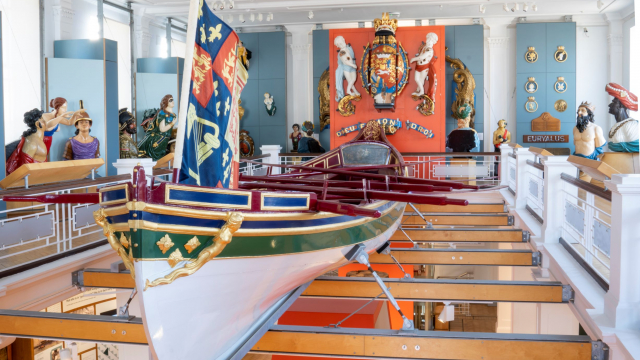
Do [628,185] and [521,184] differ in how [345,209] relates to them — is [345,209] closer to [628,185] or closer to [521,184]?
[628,185]

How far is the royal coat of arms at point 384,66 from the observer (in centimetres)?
902

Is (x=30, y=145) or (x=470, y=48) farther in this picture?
(x=470, y=48)

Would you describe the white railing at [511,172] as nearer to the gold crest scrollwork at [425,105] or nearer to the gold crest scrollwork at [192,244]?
the gold crest scrollwork at [425,105]

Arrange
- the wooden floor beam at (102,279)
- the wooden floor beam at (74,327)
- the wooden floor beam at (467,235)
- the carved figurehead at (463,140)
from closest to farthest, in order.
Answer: the wooden floor beam at (74,327) < the wooden floor beam at (102,279) < the wooden floor beam at (467,235) < the carved figurehead at (463,140)

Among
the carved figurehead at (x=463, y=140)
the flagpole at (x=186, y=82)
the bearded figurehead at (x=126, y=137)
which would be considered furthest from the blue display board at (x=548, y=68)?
the flagpole at (x=186, y=82)

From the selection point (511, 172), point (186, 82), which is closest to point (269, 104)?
point (511, 172)

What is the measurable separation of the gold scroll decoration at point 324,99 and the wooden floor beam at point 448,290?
31.2 feet

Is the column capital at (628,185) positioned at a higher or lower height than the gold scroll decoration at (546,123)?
lower

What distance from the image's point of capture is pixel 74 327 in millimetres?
3105

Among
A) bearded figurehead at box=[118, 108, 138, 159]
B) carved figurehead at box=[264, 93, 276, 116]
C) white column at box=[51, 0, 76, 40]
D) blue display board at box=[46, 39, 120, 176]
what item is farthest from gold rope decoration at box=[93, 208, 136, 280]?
carved figurehead at box=[264, 93, 276, 116]

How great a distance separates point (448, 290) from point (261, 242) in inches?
64.0

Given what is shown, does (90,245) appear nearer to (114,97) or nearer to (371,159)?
(371,159)

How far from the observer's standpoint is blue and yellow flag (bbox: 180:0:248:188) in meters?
2.63

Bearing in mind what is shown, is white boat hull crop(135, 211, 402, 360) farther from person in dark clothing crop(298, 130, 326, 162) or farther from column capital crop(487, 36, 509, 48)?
column capital crop(487, 36, 509, 48)
